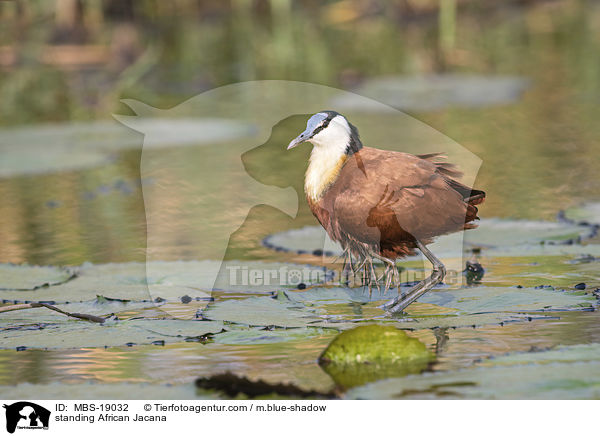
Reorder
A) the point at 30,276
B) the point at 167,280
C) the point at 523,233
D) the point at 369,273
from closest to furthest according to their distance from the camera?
1. the point at 369,273
2. the point at 167,280
3. the point at 30,276
4. the point at 523,233

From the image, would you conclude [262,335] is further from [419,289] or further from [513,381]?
[513,381]

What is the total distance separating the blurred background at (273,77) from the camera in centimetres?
866

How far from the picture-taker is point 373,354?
14.5ft

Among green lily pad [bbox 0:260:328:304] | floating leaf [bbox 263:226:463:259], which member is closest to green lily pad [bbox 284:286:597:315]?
green lily pad [bbox 0:260:328:304]

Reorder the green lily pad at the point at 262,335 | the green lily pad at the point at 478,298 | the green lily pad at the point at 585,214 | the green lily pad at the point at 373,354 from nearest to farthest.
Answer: the green lily pad at the point at 373,354, the green lily pad at the point at 262,335, the green lily pad at the point at 478,298, the green lily pad at the point at 585,214

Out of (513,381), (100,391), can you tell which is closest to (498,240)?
(513,381)

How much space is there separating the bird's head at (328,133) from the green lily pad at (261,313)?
0.85 metres

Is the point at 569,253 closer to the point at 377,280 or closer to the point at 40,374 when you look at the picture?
the point at 377,280

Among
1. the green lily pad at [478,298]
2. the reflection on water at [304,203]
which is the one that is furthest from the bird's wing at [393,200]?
the reflection on water at [304,203]

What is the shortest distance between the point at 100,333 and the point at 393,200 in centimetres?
159

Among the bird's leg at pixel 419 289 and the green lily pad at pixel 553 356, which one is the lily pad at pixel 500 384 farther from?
the bird's leg at pixel 419 289

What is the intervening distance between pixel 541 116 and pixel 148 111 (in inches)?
281
